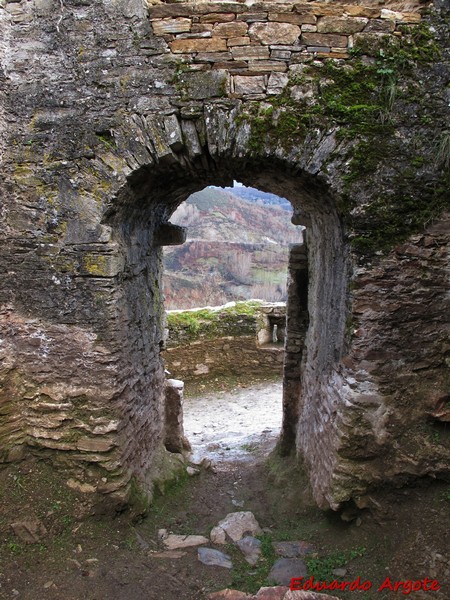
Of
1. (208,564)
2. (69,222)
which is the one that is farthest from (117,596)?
(69,222)

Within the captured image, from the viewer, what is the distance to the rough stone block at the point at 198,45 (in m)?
2.91

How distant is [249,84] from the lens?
2.93 metres

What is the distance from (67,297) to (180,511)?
2.35 meters

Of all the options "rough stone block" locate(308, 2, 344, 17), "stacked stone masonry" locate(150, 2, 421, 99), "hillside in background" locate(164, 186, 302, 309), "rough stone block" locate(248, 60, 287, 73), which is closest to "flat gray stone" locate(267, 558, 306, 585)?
"stacked stone masonry" locate(150, 2, 421, 99)

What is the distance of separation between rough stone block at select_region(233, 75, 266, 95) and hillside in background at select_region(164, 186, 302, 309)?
60.7 ft

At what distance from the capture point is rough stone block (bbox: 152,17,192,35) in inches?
114

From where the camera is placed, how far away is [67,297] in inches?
126

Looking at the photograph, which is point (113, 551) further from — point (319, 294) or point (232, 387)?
point (232, 387)

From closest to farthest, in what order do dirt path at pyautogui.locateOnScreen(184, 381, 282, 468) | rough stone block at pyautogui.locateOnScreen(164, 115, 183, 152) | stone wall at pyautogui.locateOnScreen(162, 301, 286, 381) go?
rough stone block at pyautogui.locateOnScreen(164, 115, 183, 152) → dirt path at pyautogui.locateOnScreen(184, 381, 282, 468) → stone wall at pyautogui.locateOnScreen(162, 301, 286, 381)

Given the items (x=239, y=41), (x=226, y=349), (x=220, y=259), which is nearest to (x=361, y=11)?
(x=239, y=41)

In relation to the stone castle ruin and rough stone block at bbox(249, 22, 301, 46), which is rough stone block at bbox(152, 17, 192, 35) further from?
rough stone block at bbox(249, 22, 301, 46)

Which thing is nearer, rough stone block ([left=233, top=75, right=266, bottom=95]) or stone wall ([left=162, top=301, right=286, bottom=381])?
rough stone block ([left=233, top=75, right=266, bottom=95])

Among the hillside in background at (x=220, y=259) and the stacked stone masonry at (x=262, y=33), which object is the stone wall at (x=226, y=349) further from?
the hillside in background at (x=220, y=259)

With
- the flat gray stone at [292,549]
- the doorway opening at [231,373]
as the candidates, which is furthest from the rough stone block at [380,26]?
the flat gray stone at [292,549]
